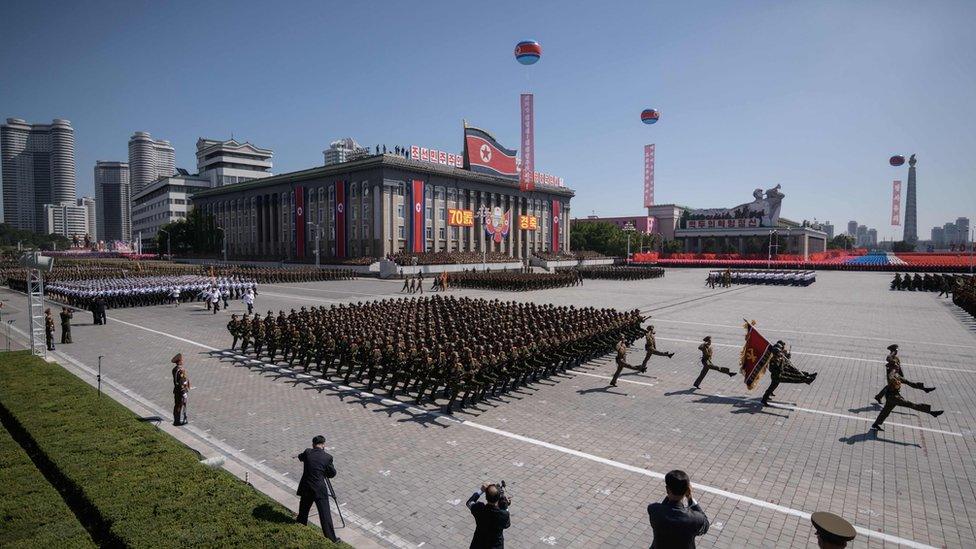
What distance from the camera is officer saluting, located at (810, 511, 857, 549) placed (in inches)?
147

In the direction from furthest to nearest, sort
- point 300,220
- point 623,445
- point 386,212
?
1. point 300,220
2. point 386,212
3. point 623,445

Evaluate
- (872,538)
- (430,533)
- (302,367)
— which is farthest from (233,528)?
(302,367)

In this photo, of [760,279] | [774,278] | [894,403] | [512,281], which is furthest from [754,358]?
[760,279]

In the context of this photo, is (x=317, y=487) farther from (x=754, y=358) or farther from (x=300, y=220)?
(x=300, y=220)

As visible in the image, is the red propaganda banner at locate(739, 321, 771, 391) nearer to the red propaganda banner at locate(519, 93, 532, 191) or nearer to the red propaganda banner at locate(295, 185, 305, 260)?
the red propaganda banner at locate(519, 93, 532, 191)

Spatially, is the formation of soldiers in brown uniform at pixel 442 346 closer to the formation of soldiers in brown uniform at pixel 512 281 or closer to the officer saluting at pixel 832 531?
the officer saluting at pixel 832 531

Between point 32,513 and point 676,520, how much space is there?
778cm

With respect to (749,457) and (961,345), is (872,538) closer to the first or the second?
(749,457)

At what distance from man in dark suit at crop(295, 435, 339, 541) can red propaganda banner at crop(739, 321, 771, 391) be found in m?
9.88

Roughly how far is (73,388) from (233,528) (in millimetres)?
8387

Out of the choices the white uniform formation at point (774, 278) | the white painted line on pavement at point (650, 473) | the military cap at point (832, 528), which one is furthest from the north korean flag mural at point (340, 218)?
the military cap at point (832, 528)

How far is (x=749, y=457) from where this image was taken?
8.88 m

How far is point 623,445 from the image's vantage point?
945 cm

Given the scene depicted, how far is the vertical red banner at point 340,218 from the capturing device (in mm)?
69875
